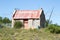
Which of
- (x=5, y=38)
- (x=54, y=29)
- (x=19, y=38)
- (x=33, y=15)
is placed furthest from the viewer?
(x=33, y=15)

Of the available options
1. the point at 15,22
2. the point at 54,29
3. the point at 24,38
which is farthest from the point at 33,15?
the point at 24,38

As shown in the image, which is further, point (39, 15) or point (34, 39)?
point (39, 15)

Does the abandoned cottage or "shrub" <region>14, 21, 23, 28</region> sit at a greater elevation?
the abandoned cottage

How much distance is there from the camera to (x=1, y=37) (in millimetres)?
15094

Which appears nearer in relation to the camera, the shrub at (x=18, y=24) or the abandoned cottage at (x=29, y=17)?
the shrub at (x=18, y=24)

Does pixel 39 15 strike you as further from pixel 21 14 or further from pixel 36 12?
pixel 21 14

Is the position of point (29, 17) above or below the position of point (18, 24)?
above

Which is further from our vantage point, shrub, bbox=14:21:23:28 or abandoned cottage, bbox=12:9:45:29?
abandoned cottage, bbox=12:9:45:29

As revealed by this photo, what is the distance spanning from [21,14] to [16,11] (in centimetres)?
195

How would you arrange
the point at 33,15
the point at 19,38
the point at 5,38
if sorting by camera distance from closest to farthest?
the point at 5,38, the point at 19,38, the point at 33,15

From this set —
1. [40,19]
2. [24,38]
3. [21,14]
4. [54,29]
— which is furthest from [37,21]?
[24,38]

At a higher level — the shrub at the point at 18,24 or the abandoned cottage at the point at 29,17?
the abandoned cottage at the point at 29,17

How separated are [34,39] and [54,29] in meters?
10.3

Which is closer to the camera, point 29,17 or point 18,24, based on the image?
point 18,24
